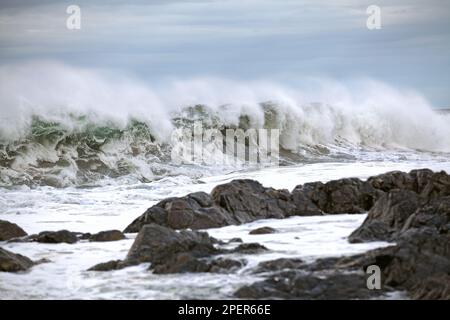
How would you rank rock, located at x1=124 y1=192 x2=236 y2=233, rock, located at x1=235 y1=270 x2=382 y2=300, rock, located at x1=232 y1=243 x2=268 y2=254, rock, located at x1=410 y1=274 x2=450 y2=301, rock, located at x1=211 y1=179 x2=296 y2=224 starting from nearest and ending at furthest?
1. rock, located at x1=410 y1=274 x2=450 y2=301
2. rock, located at x1=235 y1=270 x2=382 y2=300
3. rock, located at x1=232 y1=243 x2=268 y2=254
4. rock, located at x1=124 y1=192 x2=236 y2=233
5. rock, located at x1=211 y1=179 x2=296 y2=224

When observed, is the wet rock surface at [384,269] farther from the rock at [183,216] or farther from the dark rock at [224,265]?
the rock at [183,216]

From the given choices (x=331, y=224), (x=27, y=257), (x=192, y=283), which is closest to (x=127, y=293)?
(x=192, y=283)

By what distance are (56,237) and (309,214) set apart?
10.8ft

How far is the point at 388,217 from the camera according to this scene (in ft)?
27.6

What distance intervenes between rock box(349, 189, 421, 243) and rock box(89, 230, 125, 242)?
2642 mm

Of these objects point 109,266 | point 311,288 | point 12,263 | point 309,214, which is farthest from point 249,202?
point 311,288

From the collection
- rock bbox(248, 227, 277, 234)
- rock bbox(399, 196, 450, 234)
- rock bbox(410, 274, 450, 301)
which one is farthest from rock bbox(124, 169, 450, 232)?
rock bbox(410, 274, 450, 301)

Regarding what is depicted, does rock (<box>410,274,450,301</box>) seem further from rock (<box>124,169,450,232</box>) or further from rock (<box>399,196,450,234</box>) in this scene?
rock (<box>124,169,450,232</box>)

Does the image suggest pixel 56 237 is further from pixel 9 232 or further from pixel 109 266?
pixel 109 266

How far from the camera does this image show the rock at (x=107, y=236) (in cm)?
900

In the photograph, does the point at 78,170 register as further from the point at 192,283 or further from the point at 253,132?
the point at 192,283

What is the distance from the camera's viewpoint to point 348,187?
1072 cm

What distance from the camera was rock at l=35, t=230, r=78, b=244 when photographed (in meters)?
8.98
